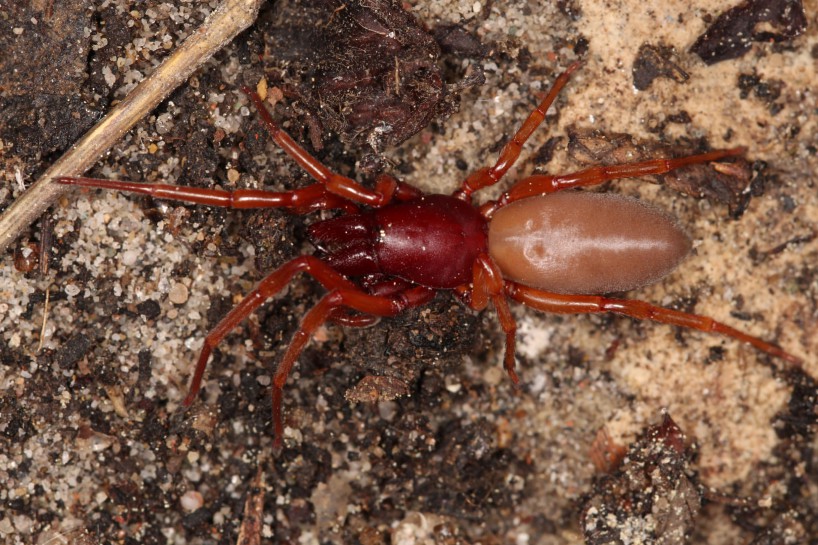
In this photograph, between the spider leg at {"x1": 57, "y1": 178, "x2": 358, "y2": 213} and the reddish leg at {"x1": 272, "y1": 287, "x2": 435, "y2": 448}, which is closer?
the spider leg at {"x1": 57, "y1": 178, "x2": 358, "y2": 213}

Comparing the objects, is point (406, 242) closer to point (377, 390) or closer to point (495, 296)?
point (495, 296)

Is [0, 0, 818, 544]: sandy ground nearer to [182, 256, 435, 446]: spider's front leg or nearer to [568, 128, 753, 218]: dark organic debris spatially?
[568, 128, 753, 218]: dark organic debris

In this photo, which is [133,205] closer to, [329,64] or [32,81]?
[32,81]

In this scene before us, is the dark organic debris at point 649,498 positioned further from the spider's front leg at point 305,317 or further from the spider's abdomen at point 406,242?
the spider's front leg at point 305,317

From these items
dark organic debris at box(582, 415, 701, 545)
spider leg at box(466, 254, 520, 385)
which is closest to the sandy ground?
Result: dark organic debris at box(582, 415, 701, 545)

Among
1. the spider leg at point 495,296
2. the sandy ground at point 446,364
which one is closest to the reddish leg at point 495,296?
the spider leg at point 495,296

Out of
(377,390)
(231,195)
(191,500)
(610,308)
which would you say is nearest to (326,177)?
(231,195)
